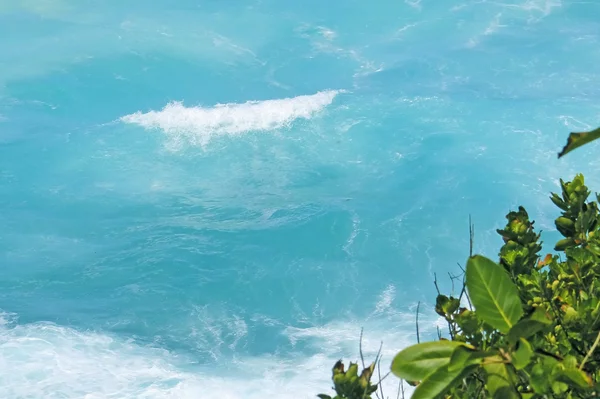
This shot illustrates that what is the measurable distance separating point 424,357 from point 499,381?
0.12m

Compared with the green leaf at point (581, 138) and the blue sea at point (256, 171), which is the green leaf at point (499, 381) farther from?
the blue sea at point (256, 171)

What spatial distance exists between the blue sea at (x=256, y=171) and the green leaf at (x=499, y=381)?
6.29 m

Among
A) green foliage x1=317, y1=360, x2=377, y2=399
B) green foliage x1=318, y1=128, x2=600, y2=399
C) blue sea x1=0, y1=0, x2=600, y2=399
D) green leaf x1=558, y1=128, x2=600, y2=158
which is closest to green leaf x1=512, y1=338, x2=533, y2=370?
green foliage x1=318, y1=128, x2=600, y2=399

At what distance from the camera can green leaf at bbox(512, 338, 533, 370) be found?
961 millimetres

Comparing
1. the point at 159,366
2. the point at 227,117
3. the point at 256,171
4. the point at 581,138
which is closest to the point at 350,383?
the point at 581,138

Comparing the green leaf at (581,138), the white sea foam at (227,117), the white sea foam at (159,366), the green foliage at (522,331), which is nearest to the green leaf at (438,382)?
the green foliage at (522,331)

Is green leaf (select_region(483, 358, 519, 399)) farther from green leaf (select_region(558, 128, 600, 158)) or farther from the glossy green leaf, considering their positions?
green leaf (select_region(558, 128, 600, 158))

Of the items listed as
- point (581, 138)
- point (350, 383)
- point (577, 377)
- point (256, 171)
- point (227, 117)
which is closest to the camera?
point (581, 138)

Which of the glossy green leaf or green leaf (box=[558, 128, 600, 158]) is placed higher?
green leaf (box=[558, 128, 600, 158])

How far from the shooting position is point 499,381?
1006 millimetres

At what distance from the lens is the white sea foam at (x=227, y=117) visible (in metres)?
11.1

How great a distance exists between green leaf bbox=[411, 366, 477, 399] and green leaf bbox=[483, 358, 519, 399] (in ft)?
0.17

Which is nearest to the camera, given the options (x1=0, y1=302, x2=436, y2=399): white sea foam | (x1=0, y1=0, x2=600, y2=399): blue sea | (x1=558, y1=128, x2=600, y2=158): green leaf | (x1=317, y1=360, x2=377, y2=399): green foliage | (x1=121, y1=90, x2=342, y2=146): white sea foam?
(x1=558, y1=128, x2=600, y2=158): green leaf

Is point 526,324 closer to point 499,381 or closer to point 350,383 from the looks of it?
point 499,381
